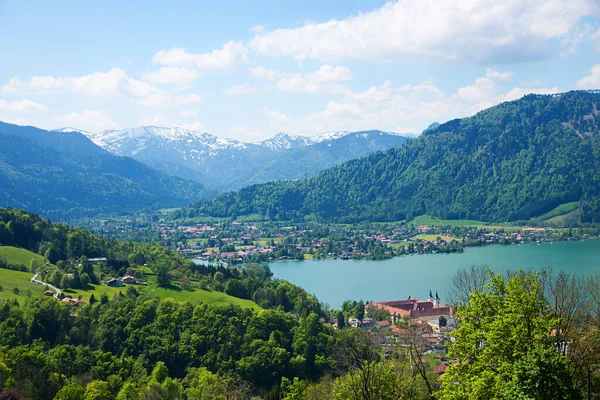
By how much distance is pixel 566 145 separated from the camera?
15300 cm

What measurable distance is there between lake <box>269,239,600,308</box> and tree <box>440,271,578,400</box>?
135 ft

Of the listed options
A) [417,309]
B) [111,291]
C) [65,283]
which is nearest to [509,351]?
[111,291]

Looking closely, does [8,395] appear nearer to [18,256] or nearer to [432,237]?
[18,256]

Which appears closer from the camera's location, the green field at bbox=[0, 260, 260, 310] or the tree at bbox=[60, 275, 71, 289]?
the green field at bbox=[0, 260, 260, 310]

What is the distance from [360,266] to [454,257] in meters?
13.8

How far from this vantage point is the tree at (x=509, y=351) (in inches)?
440

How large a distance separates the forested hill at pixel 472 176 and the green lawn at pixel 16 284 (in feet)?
358

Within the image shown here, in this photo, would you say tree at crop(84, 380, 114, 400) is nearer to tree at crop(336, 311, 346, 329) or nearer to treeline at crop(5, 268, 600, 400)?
treeline at crop(5, 268, 600, 400)

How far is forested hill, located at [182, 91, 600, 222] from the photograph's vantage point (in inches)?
5448

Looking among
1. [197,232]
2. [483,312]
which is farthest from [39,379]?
[197,232]

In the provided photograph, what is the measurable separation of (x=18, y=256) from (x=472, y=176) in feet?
425

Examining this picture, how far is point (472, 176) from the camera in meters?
157

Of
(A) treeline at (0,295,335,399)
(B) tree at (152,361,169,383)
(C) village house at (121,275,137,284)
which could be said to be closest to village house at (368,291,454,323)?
(A) treeline at (0,295,335,399)

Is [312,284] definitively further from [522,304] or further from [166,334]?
[522,304]
